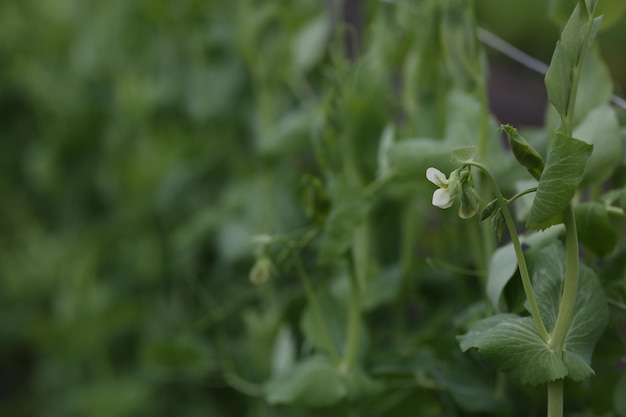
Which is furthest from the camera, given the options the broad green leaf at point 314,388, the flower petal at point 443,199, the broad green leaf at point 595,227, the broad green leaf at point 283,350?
Answer: the broad green leaf at point 283,350

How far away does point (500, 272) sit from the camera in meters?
0.47

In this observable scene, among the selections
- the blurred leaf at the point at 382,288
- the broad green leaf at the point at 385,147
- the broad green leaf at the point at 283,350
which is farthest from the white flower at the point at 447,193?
the broad green leaf at the point at 283,350

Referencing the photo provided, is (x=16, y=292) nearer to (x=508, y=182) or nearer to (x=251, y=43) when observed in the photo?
(x=251, y=43)

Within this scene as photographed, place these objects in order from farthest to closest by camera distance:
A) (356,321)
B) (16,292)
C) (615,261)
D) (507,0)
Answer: (507,0) < (16,292) < (356,321) < (615,261)

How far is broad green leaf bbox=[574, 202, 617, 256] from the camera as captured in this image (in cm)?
46

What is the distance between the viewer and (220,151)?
1.15m

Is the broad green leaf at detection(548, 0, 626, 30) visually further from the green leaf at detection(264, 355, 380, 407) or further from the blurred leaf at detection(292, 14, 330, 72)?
the blurred leaf at detection(292, 14, 330, 72)

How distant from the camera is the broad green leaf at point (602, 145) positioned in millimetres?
493

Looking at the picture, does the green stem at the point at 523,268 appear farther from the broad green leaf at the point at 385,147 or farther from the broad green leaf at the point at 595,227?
the broad green leaf at the point at 385,147

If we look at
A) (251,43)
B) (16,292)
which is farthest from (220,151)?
(16,292)

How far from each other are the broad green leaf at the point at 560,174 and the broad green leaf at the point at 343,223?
7.6 inches

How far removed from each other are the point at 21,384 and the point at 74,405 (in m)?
0.52

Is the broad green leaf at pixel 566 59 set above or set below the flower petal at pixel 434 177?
above

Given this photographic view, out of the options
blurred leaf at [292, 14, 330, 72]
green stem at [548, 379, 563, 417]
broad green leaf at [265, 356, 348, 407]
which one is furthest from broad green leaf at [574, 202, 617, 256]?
blurred leaf at [292, 14, 330, 72]
